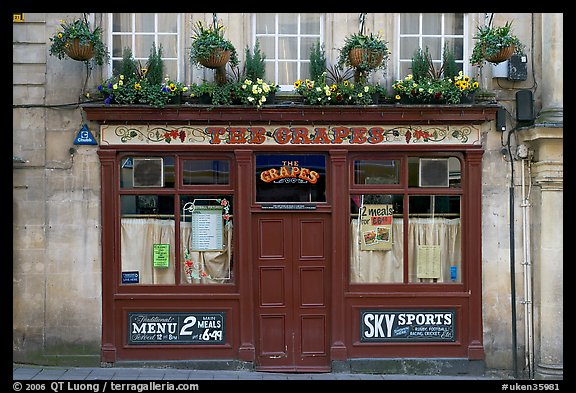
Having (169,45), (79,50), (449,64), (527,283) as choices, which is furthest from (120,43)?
(527,283)

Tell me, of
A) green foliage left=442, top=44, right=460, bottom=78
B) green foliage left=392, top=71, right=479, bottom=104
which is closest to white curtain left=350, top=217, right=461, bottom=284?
green foliage left=392, top=71, right=479, bottom=104

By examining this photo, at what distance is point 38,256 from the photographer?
11117 mm

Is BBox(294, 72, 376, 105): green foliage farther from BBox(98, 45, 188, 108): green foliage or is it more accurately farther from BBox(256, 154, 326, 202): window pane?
BBox(98, 45, 188, 108): green foliage

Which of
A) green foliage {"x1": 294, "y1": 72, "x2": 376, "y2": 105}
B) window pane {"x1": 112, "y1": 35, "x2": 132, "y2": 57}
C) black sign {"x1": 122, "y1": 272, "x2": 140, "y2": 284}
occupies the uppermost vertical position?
window pane {"x1": 112, "y1": 35, "x2": 132, "y2": 57}

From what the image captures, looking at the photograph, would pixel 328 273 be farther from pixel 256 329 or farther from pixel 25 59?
pixel 25 59

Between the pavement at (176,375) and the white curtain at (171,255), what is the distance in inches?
51.5

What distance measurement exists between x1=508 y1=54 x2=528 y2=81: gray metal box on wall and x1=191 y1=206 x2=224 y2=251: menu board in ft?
15.4

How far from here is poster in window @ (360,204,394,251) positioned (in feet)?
37.0

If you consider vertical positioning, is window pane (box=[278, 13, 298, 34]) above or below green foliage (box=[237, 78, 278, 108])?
above

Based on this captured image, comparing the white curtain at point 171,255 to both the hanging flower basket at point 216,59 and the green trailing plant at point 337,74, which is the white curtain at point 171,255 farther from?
the green trailing plant at point 337,74

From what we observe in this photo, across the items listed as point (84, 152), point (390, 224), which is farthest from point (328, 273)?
point (84, 152)

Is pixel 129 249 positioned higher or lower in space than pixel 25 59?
lower

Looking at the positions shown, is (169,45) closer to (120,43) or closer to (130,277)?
(120,43)

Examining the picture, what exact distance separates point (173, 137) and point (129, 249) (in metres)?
1.78
